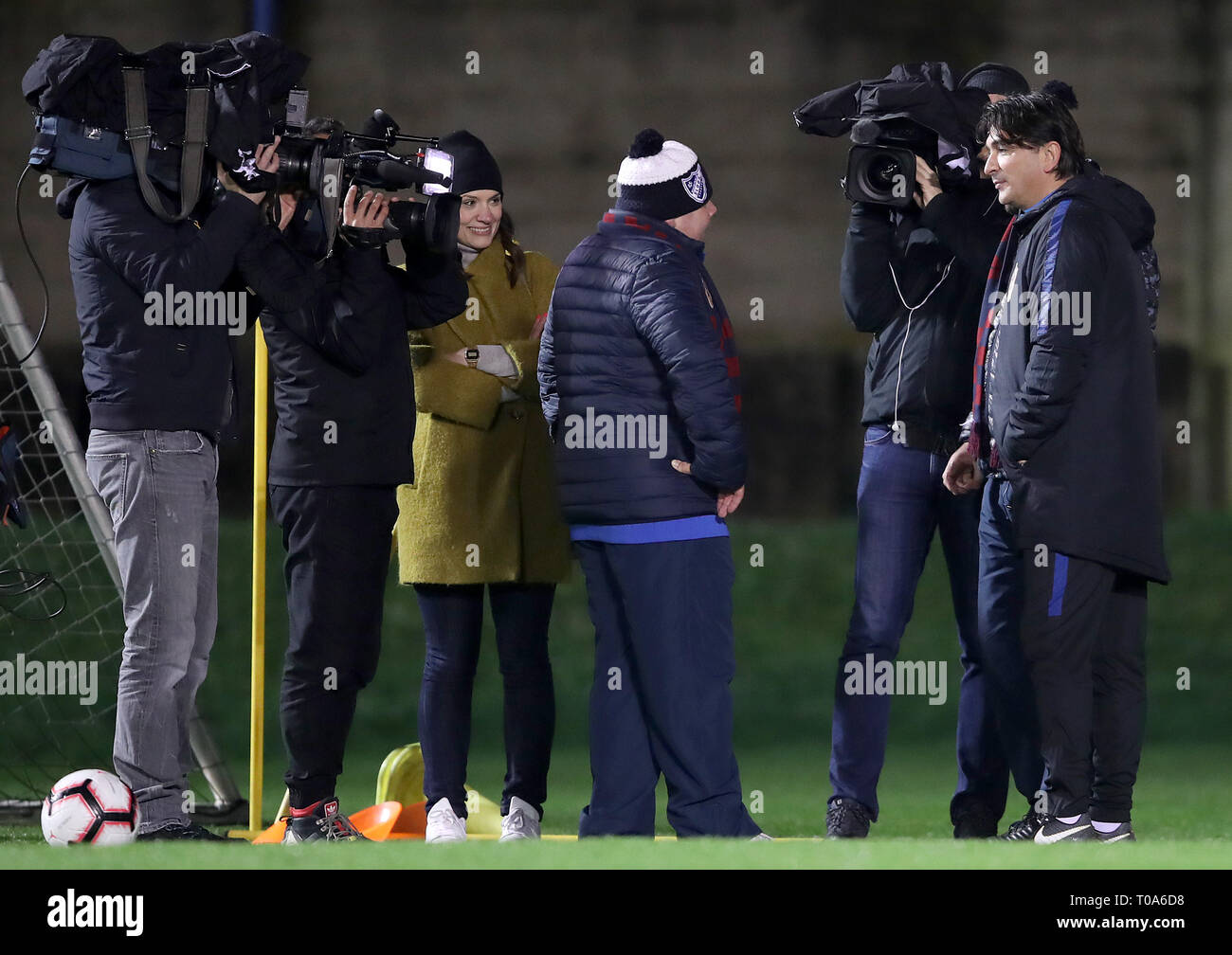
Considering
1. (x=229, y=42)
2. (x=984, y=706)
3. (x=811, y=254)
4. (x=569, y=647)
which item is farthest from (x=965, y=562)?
(x=811, y=254)

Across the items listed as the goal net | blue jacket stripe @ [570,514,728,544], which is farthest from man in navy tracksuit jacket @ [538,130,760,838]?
the goal net

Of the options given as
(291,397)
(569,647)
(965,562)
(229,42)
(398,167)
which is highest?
(229,42)

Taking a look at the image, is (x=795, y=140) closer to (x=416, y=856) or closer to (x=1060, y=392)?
(x=1060, y=392)

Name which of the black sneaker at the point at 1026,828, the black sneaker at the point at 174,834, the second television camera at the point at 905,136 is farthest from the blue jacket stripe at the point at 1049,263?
the black sneaker at the point at 174,834

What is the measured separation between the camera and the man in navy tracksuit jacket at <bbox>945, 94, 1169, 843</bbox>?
344 centimetres

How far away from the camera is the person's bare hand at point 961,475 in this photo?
150 inches

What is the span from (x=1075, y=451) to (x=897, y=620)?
678 mm

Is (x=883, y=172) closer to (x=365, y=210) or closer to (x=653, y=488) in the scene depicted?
(x=653, y=488)

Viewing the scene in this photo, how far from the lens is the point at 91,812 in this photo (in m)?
3.40

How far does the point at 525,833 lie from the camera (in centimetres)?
400

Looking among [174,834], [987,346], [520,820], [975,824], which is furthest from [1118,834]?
[174,834]

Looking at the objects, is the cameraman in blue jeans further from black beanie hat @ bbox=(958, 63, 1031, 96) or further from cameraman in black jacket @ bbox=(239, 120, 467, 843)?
black beanie hat @ bbox=(958, 63, 1031, 96)

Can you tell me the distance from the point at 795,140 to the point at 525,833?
15.6 ft
